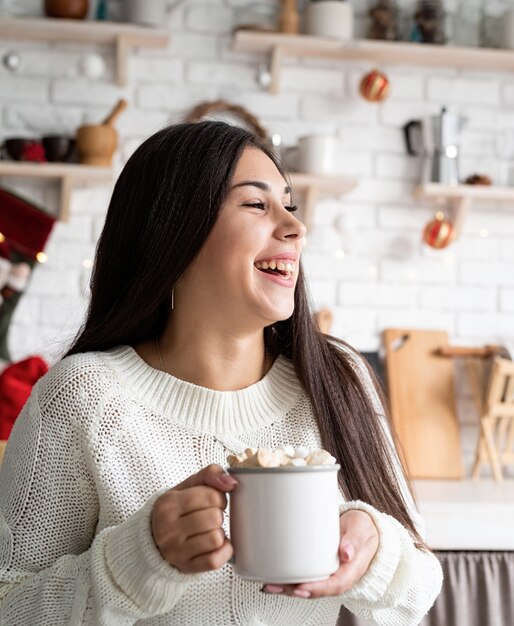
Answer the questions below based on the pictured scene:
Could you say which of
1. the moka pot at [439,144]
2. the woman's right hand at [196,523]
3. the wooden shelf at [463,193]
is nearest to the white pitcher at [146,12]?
the moka pot at [439,144]

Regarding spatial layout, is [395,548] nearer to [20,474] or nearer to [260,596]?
[260,596]

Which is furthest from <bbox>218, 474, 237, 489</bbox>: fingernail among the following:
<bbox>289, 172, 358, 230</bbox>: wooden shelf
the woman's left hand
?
<bbox>289, 172, 358, 230</bbox>: wooden shelf

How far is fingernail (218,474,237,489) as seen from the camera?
96 centimetres

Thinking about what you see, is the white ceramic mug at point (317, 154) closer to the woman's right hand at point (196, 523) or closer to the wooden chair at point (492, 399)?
the wooden chair at point (492, 399)

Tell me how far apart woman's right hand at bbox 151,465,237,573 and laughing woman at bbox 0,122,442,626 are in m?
0.14

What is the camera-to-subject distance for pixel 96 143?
9.05ft

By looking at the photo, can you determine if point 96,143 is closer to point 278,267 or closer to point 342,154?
point 342,154

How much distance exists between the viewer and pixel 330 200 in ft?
9.89

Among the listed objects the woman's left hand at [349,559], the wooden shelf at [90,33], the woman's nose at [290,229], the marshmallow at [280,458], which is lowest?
the woman's left hand at [349,559]

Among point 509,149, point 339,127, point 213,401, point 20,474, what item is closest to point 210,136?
point 213,401

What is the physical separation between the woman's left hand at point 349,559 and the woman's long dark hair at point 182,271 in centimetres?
22

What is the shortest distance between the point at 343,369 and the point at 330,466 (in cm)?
52

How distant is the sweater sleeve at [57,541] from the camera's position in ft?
3.58

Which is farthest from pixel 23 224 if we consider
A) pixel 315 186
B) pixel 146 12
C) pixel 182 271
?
pixel 182 271
